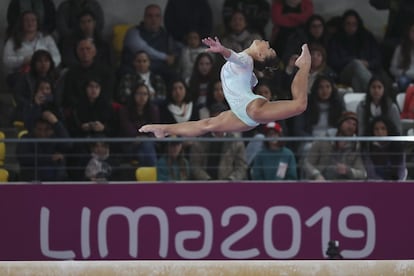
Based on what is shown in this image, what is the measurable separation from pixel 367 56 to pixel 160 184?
115 inches

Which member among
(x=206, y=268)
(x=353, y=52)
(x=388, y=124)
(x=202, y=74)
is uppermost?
(x=353, y=52)

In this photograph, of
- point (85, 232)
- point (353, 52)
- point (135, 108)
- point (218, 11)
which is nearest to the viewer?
point (85, 232)

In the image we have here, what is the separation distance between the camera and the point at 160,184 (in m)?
12.9

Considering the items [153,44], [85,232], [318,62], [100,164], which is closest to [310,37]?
[318,62]

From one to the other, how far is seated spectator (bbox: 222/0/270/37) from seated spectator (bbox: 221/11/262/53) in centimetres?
41

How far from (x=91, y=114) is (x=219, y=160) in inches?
54.0

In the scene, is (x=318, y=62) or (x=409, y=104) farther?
(x=318, y=62)

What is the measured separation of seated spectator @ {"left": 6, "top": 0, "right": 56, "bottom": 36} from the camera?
Answer: 1451 cm

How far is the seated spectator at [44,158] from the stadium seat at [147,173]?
703 millimetres

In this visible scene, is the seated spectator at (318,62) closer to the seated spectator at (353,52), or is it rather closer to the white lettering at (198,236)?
the seated spectator at (353,52)

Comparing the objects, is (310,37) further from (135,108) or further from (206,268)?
(206,268)

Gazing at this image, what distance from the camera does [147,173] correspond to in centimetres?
1305

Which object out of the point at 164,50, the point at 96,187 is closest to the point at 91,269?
the point at 96,187

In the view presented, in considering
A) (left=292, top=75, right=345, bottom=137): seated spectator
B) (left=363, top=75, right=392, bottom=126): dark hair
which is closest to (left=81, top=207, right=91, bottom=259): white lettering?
(left=292, top=75, right=345, bottom=137): seated spectator
